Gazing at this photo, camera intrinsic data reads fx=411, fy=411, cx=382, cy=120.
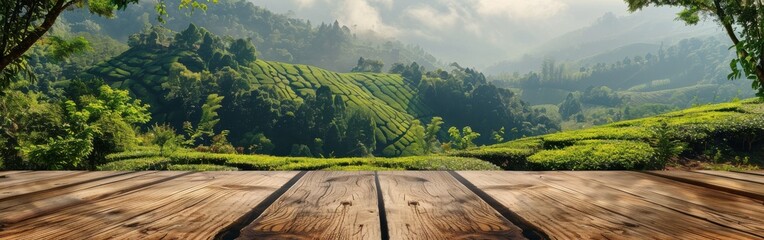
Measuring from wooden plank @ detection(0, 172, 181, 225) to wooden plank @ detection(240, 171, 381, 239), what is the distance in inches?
34.0

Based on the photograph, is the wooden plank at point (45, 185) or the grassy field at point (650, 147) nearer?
the wooden plank at point (45, 185)

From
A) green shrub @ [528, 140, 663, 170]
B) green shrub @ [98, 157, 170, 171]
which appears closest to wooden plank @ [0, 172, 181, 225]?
green shrub @ [98, 157, 170, 171]

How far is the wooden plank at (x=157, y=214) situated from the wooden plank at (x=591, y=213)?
1118 millimetres

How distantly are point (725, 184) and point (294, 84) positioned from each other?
258ft

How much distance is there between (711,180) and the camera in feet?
7.75

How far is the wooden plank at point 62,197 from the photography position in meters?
1.58

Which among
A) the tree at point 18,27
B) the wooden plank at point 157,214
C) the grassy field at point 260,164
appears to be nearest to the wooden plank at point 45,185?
the wooden plank at point 157,214

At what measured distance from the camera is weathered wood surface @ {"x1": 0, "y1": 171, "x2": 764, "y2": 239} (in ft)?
4.34

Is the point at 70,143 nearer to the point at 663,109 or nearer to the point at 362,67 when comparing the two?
the point at 362,67

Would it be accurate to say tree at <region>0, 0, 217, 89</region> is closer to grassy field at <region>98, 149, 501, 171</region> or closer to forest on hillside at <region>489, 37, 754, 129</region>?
grassy field at <region>98, 149, 501, 171</region>

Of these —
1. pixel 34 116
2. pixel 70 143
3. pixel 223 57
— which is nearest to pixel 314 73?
pixel 223 57

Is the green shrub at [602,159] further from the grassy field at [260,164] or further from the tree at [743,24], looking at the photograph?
the tree at [743,24]

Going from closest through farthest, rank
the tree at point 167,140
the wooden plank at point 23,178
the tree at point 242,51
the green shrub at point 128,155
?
the wooden plank at point 23,178, the green shrub at point 128,155, the tree at point 167,140, the tree at point 242,51

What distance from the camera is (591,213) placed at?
156 centimetres
